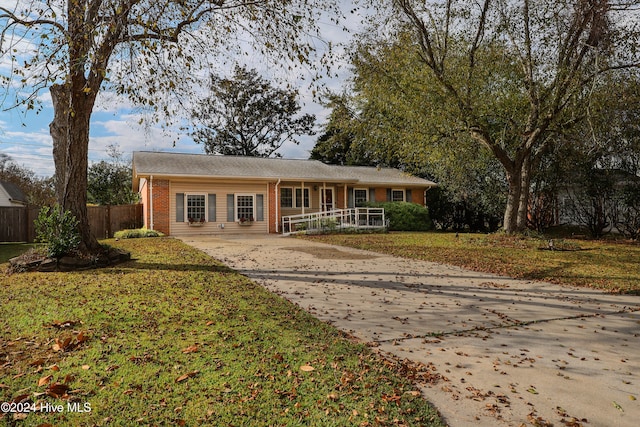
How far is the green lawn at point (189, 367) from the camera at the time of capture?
2.60m

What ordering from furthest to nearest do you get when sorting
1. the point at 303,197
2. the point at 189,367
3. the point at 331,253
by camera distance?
the point at 303,197 → the point at 331,253 → the point at 189,367

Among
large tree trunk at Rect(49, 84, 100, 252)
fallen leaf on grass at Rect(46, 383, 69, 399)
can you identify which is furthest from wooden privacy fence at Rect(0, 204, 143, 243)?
fallen leaf on grass at Rect(46, 383, 69, 399)

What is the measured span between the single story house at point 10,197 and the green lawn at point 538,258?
88.7 feet

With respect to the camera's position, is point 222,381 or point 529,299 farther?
point 529,299

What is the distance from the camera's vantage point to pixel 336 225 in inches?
760

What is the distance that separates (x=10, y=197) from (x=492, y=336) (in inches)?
1385

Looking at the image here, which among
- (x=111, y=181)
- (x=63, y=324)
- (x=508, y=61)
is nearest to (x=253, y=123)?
(x=111, y=181)

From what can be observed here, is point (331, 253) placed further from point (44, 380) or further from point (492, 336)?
point (44, 380)

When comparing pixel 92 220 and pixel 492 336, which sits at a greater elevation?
pixel 92 220

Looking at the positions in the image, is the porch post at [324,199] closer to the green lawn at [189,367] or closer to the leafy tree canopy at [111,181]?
the leafy tree canopy at [111,181]

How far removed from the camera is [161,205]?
18.3 m

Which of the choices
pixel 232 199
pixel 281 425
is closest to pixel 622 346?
pixel 281 425

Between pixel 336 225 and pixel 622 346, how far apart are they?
15404 millimetres

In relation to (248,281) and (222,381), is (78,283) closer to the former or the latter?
(248,281)
